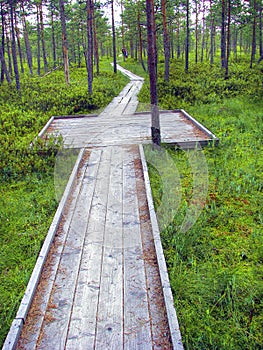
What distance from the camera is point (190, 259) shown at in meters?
4.70

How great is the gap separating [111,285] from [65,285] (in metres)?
0.59

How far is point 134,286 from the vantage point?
13.0ft

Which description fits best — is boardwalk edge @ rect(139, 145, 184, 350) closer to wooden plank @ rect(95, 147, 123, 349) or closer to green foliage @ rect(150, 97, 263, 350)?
green foliage @ rect(150, 97, 263, 350)

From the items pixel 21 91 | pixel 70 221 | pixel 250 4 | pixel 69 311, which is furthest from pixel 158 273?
pixel 250 4

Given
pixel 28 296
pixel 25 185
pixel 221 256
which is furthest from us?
pixel 25 185

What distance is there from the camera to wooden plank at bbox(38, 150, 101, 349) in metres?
3.31

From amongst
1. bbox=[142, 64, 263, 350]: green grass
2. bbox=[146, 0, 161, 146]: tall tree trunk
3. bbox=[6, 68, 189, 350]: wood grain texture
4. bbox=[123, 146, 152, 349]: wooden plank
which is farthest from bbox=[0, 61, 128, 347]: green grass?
bbox=[146, 0, 161, 146]: tall tree trunk

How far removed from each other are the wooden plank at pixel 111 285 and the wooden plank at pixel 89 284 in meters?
0.06

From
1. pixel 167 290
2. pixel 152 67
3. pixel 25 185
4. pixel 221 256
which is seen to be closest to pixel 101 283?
pixel 167 290

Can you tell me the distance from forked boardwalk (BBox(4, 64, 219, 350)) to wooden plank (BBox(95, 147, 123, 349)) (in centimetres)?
1

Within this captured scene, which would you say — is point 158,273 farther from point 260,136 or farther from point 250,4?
point 250,4

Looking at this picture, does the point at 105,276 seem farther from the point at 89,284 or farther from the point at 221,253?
the point at 221,253

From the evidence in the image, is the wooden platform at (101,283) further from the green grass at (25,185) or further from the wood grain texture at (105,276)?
the green grass at (25,185)

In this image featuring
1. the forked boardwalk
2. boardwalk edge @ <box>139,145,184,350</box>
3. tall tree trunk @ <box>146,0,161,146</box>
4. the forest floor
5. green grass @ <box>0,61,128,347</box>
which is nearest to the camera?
boardwalk edge @ <box>139,145,184,350</box>
